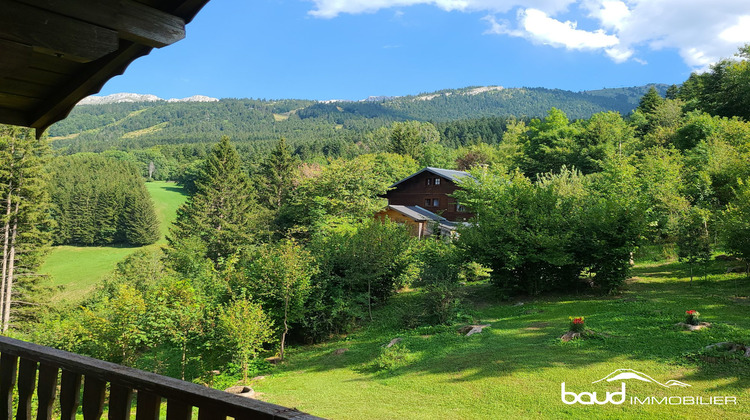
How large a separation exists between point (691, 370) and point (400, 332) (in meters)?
8.06

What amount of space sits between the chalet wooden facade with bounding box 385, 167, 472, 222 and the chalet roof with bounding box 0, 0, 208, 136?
35.3 metres

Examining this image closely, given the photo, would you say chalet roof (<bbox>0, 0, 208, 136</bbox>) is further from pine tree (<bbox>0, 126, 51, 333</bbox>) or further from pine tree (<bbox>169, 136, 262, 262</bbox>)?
pine tree (<bbox>169, 136, 262, 262</bbox>)

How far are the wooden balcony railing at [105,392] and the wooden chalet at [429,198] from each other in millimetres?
32282

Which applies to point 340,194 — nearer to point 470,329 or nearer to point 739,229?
point 470,329

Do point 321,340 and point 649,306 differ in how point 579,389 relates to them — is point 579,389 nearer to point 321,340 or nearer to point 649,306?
point 649,306

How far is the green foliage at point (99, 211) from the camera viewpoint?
5953 cm

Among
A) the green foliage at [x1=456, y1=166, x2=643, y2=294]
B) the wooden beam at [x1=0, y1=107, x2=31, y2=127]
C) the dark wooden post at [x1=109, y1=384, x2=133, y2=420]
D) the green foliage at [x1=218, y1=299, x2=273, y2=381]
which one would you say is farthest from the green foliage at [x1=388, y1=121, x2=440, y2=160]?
the dark wooden post at [x1=109, y1=384, x2=133, y2=420]

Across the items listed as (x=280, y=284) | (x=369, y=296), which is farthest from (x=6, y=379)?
(x=369, y=296)

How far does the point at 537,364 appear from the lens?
9086 mm

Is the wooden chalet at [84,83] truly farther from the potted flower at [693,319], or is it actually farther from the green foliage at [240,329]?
the potted flower at [693,319]

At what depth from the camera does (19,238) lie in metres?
26.4

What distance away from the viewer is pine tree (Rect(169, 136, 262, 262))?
132 feet

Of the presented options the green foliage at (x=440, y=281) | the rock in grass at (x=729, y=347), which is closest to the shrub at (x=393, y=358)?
the green foliage at (x=440, y=281)

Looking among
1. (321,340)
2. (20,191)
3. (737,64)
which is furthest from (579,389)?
(737,64)
